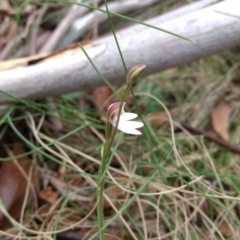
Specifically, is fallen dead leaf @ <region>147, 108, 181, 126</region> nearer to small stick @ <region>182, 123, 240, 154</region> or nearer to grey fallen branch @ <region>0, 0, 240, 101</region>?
small stick @ <region>182, 123, 240, 154</region>

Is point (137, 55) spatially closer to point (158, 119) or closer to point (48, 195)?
point (158, 119)

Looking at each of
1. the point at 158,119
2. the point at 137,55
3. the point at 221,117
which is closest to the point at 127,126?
the point at 137,55

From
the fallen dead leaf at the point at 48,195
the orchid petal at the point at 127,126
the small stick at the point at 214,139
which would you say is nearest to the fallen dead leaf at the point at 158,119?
the small stick at the point at 214,139

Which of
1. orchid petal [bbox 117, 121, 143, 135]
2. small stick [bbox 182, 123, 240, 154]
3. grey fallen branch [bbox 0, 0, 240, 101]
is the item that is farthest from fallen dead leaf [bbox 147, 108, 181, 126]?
orchid petal [bbox 117, 121, 143, 135]

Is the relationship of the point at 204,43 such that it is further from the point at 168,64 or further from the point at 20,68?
the point at 20,68

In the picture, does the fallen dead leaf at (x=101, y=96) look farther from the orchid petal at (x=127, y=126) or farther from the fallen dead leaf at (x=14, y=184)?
the orchid petal at (x=127, y=126)
